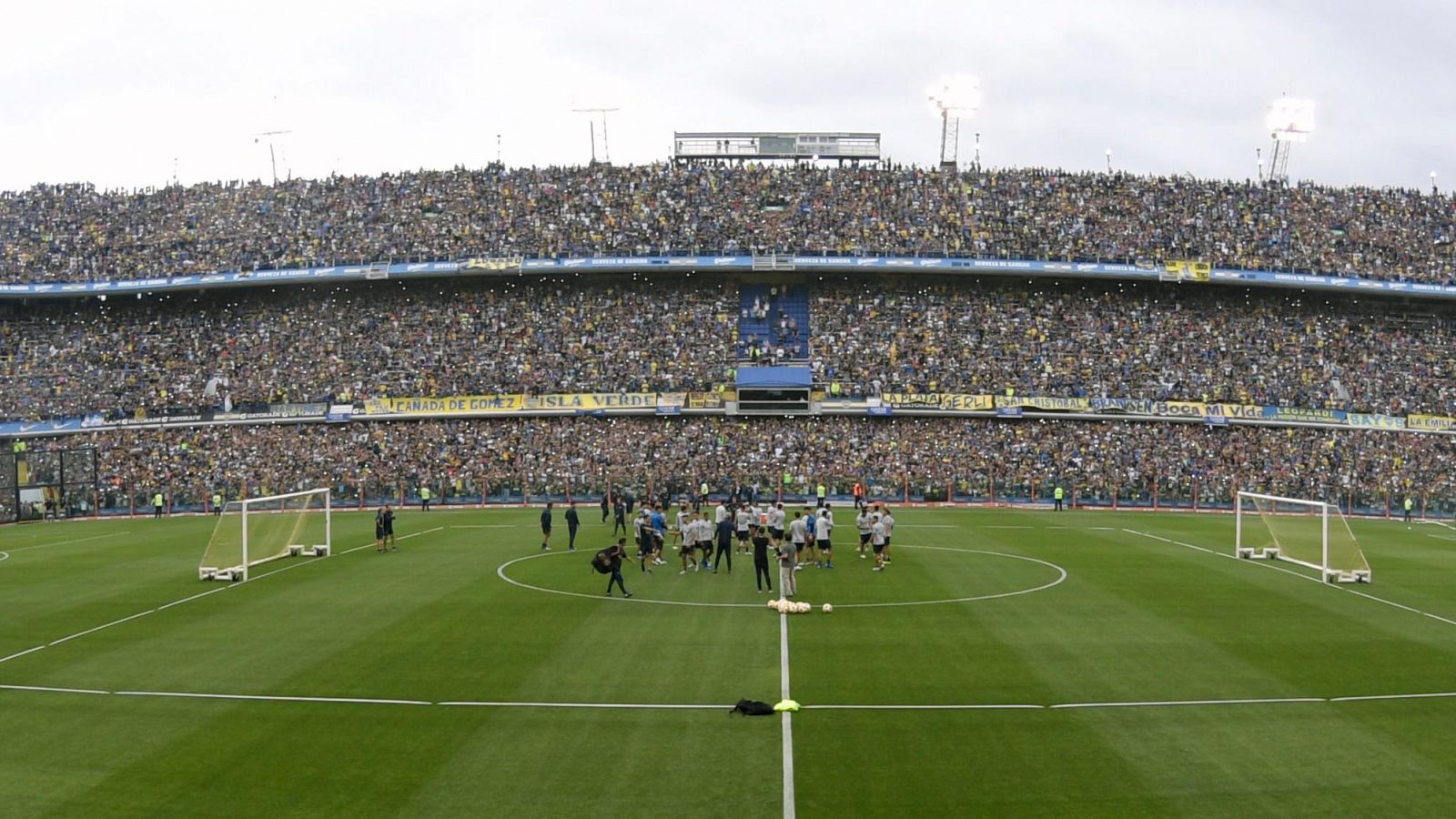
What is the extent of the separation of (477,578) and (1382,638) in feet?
67.2

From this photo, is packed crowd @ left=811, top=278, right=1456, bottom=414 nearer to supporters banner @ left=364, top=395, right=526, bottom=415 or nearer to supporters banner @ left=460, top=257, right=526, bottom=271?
supporters banner @ left=364, top=395, right=526, bottom=415

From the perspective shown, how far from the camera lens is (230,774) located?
43.0ft

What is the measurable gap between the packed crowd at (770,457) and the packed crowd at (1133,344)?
2.79 m

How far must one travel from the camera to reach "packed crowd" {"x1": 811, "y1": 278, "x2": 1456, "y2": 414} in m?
62.4

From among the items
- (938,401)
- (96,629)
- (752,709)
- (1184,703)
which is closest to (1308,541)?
(1184,703)

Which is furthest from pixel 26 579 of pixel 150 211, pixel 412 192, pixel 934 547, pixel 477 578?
pixel 150 211

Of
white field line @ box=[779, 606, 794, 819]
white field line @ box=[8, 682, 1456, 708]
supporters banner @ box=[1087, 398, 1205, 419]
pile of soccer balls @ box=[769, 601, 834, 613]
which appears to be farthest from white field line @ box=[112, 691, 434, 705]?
supporters banner @ box=[1087, 398, 1205, 419]

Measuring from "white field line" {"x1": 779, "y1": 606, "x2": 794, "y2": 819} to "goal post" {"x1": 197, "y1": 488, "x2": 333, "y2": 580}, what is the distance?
52.7ft

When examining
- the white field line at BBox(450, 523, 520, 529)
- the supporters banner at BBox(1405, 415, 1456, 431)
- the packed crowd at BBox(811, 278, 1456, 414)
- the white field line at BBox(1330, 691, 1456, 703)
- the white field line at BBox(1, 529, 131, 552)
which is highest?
the packed crowd at BBox(811, 278, 1456, 414)

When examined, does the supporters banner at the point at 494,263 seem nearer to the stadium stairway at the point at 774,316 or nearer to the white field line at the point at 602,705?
the stadium stairway at the point at 774,316

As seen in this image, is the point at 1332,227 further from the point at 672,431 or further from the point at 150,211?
the point at 150,211

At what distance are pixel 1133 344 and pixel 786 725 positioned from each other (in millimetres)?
55823

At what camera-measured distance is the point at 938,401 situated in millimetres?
61156

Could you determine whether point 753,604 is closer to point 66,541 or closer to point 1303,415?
point 66,541
